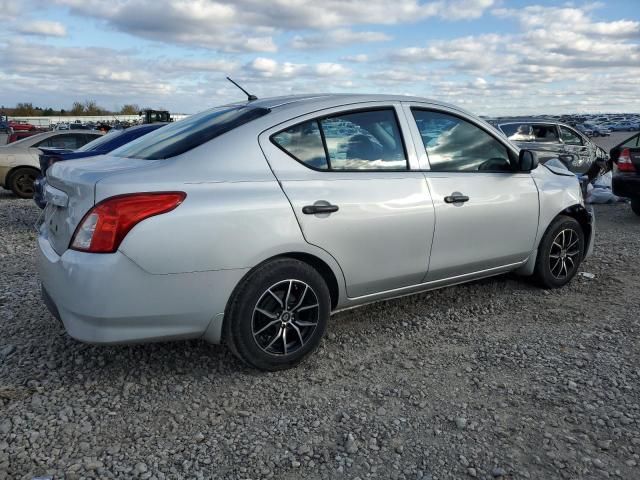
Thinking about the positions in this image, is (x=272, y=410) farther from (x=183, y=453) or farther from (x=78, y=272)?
(x=78, y=272)

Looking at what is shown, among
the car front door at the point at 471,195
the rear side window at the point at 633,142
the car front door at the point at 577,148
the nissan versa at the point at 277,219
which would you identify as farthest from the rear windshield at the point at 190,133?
the car front door at the point at 577,148

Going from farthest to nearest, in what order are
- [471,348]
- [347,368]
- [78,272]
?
1. [471,348]
2. [347,368]
3. [78,272]

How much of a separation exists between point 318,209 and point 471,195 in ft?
4.45

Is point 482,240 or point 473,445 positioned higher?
point 482,240

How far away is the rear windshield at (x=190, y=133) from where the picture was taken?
340cm

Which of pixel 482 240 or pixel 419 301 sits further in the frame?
pixel 419 301

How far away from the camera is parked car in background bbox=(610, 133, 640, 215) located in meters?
8.98

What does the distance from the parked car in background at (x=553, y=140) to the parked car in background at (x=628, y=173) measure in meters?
3.45

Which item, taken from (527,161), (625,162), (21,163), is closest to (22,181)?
(21,163)

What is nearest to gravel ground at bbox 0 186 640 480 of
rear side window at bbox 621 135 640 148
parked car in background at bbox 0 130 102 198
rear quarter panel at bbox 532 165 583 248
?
rear quarter panel at bbox 532 165 583 248

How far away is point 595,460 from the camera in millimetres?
2641

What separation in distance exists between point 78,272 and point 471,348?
8.37 ft

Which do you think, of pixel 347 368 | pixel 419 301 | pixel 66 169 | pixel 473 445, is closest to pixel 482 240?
pixel 419 301

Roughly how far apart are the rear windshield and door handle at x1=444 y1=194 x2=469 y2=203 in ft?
4.62
